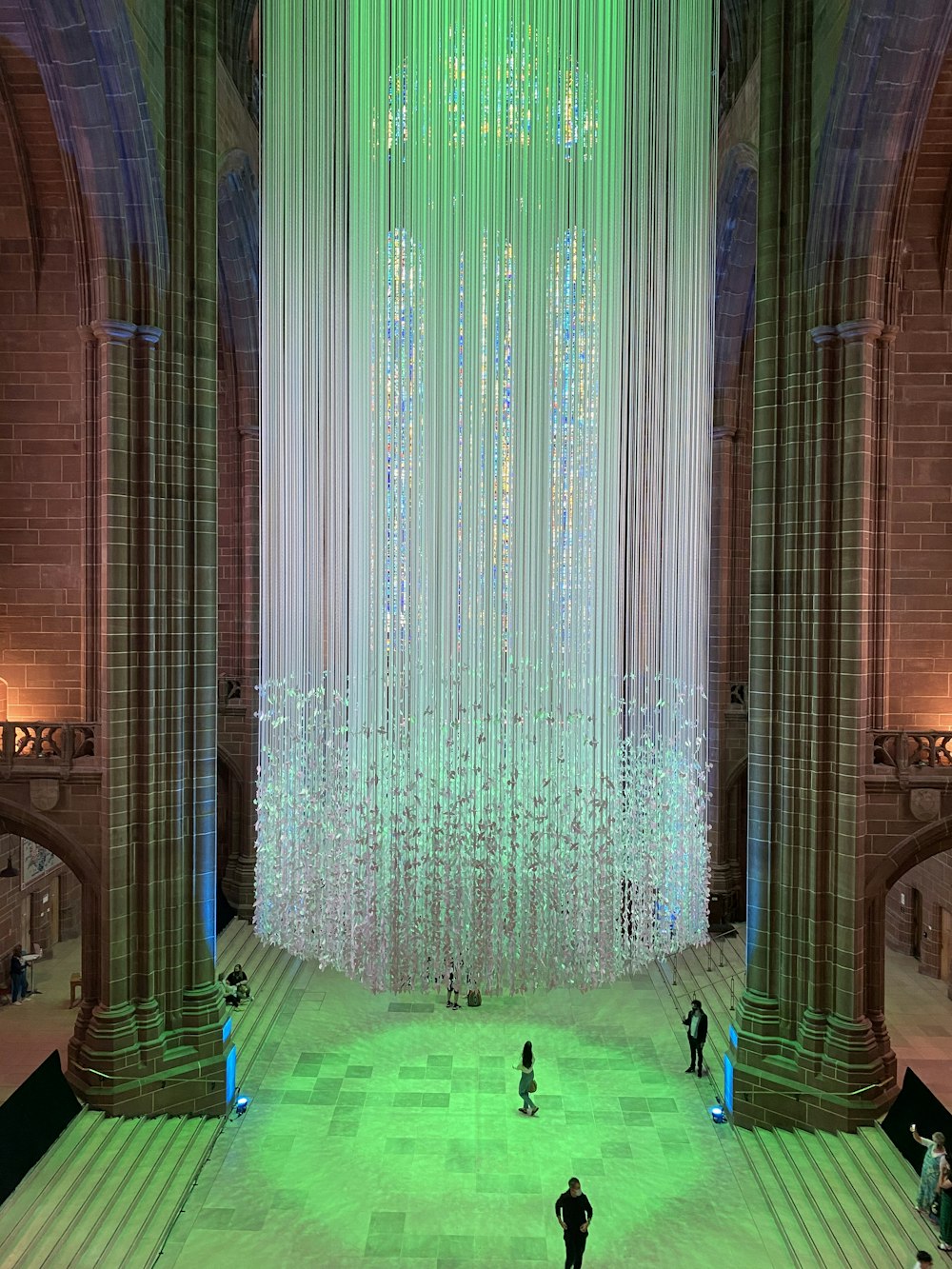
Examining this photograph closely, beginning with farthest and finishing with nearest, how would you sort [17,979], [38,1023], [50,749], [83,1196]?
[17,979], [38,1023], [50,749], [83,1196]

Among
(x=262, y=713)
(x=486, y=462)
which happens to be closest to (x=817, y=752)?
(x=486, y=462)

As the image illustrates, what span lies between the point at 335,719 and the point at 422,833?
4.33 feet

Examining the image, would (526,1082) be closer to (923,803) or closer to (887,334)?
(923,803)

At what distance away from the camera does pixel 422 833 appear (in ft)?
29.8

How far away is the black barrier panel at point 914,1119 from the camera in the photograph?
9.38m

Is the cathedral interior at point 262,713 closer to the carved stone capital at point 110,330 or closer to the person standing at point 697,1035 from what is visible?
the carved stone capital at point 110,330

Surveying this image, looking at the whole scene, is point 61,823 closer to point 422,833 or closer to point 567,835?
point 422,833

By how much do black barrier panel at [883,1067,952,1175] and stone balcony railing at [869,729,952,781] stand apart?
3.00 m

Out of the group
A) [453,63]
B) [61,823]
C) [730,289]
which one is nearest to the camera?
[453,63]

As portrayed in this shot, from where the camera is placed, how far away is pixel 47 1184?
934 cm

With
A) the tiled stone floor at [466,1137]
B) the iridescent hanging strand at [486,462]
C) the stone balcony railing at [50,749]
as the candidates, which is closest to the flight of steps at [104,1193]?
the tiled stone floor at [466,1137]

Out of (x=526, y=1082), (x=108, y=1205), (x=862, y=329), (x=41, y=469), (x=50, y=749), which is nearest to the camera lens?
(x=108, y=1205)

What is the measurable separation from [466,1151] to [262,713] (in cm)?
521

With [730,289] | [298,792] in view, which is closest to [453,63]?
[298,792]
